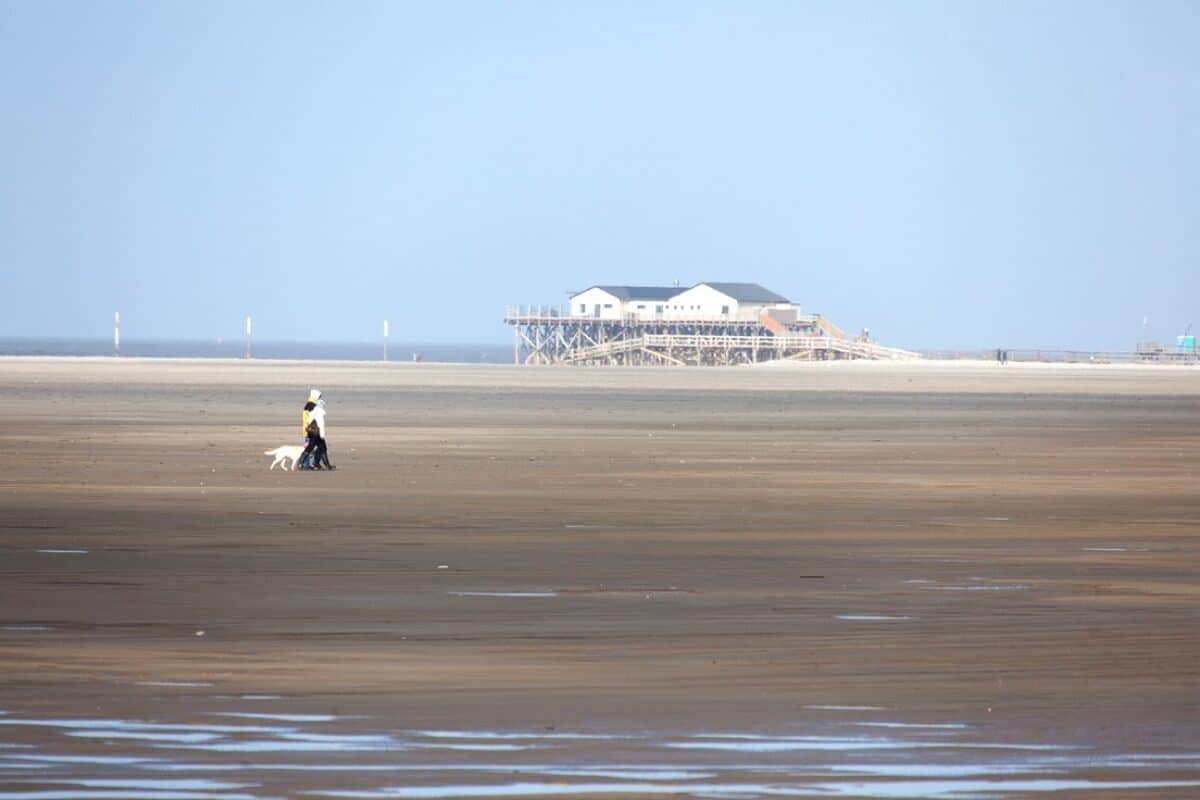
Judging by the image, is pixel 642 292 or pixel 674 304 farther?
pixel 642 292

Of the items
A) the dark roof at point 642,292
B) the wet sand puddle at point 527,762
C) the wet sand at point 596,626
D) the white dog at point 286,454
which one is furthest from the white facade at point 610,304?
the wet sand puddle at point 527,762

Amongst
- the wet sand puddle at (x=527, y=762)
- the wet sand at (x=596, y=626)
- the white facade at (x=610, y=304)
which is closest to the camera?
the wet sand puddle at (x=527, y=762)

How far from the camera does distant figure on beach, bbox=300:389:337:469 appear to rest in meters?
29.3

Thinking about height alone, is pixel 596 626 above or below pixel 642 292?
below

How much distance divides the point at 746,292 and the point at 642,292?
8590 millimetres

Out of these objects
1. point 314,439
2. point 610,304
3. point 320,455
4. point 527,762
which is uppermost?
point 610,304

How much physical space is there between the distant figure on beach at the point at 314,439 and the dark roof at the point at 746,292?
145 m

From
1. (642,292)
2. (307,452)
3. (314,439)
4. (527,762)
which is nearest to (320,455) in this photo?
(307,452)

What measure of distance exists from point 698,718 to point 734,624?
3461 mm

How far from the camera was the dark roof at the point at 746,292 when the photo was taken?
176 metres

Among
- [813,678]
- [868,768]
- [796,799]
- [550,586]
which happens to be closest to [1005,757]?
[868,768]

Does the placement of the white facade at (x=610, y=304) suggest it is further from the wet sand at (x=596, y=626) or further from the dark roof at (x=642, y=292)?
the wet sand at (x=596, y=626)

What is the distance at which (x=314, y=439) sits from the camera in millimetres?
29266

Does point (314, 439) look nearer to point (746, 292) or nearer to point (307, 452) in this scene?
point (307, 452)
